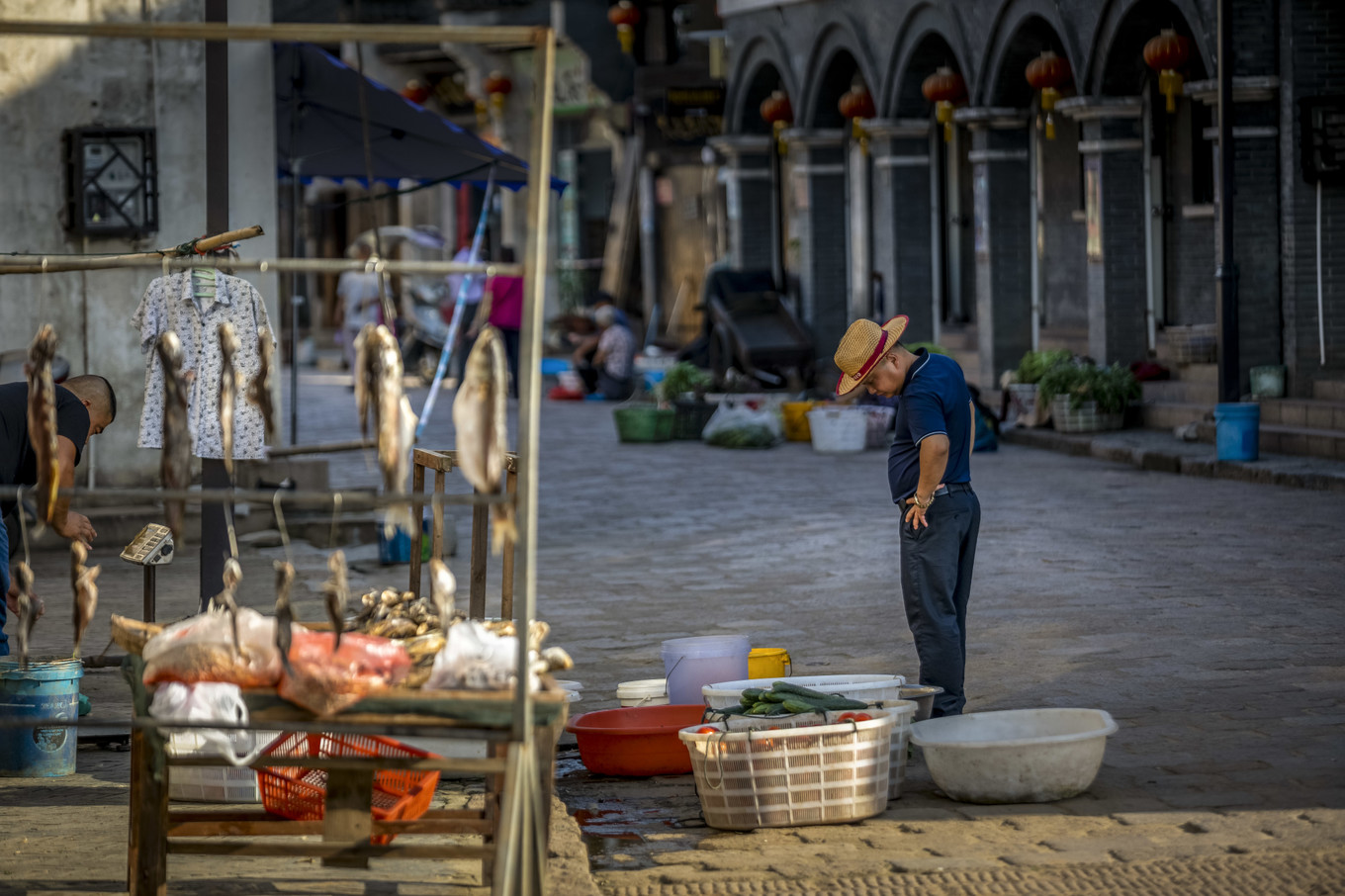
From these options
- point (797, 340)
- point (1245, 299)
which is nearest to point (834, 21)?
point (797, 340)

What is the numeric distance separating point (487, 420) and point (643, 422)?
46.7 feet

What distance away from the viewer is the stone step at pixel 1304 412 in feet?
46.9

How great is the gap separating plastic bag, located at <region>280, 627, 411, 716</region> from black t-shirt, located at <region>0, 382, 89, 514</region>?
191 centimetres

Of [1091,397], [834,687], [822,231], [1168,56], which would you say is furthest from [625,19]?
[834,687]

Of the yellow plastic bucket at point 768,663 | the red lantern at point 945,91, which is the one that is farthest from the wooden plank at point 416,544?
the red lantern at point 945,91

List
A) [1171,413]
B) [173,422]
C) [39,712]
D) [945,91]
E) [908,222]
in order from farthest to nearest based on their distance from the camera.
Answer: [908,222]
[945,91]
[1171,413]
[39,712]
[173,422]

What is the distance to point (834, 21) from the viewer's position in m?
22.9

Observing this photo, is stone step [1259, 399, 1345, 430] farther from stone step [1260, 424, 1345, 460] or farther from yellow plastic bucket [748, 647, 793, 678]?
yellow plastic bucket [748, 647, 793, 678]

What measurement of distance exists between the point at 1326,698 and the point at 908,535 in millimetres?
1882

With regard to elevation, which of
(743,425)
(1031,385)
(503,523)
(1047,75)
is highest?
(1047,75)

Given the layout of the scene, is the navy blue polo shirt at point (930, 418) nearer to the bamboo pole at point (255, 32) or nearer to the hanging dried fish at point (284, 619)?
the bamboo pole at point (255, 32)

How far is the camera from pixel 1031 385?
18.1 m

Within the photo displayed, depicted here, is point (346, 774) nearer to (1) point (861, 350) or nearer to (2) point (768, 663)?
(2) point (768, 663)

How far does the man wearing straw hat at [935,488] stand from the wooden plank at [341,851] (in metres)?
2.36
